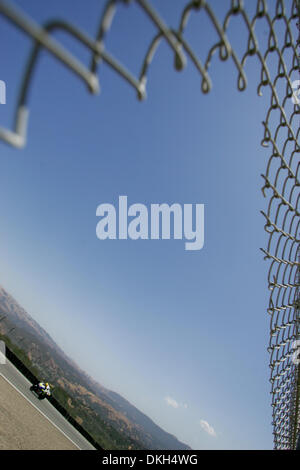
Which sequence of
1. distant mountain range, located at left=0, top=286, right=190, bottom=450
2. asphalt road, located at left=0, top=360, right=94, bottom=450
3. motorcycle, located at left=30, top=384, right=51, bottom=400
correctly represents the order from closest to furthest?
asphalt road, located at left=0, top=360, right=94, bottom=450 < motorcycle, located at left=30, top=384, right=51, bottom=400 < distant mountain range, located at left=0, top=286, right=190, bottom=450

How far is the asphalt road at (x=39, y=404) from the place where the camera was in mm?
12168

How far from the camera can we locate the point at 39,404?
1298 cm

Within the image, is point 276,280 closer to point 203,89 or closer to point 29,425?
point 203,89

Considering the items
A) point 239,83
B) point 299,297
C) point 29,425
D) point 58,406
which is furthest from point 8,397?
point 239,83

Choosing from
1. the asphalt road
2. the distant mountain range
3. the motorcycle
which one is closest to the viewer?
the asphalt road

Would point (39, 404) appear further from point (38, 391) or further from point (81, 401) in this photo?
point (81, 401)

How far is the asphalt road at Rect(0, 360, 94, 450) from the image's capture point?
39.9 feet

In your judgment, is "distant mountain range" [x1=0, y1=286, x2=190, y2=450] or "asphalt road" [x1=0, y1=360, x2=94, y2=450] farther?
"distant mountain range" [x1=0, y1=286, x2=190, y2=450]

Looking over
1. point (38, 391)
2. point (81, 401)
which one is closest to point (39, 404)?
point (38, 391)

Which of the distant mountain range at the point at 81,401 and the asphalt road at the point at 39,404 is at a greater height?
the asphalt road at the point at 39,404
